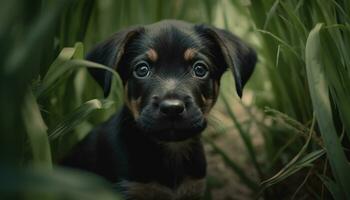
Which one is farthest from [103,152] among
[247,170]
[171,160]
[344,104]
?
[247,170]

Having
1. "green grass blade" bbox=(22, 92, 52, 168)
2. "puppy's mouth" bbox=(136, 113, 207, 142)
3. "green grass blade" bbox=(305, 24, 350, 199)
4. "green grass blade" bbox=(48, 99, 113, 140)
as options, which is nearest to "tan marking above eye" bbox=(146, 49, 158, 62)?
"puppy's mouth" bbox=(136, 113, 207, 142)

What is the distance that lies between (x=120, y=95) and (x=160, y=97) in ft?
4.09

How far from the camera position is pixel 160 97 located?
3234 mm

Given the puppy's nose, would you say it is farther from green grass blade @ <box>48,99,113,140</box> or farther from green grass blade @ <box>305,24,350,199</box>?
green grass blade @ <box>305,24,350,199</box>

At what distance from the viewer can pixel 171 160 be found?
362 centimetres

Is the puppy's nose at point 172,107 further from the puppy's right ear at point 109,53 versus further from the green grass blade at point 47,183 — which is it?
the green grass blade at point 47,183

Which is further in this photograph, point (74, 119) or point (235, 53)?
point (235, 53)

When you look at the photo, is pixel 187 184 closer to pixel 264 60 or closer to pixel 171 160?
pixel 171 160

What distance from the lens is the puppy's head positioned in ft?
10.6

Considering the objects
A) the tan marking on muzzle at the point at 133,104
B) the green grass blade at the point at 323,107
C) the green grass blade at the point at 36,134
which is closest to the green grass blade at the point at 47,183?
the green grass blade at the point at 36,134

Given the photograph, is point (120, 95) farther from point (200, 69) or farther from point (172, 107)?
point (172, 107)

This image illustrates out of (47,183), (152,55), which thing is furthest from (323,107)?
(47,183)

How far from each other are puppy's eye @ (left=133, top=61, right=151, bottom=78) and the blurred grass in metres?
0.31

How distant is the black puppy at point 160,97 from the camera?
330cm
